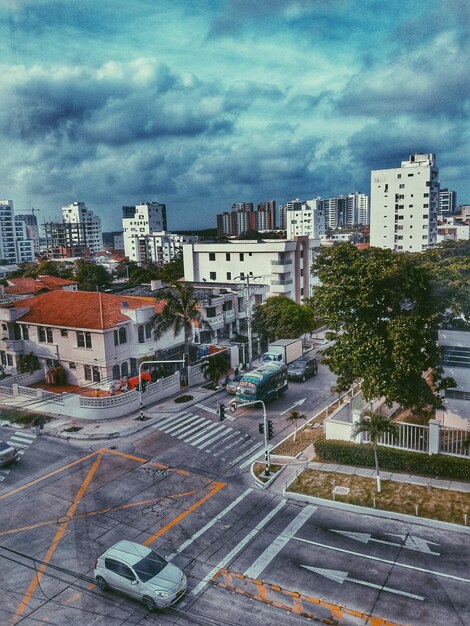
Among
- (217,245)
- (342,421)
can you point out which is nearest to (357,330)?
(342,421)

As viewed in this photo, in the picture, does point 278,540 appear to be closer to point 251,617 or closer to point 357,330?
point 251,617

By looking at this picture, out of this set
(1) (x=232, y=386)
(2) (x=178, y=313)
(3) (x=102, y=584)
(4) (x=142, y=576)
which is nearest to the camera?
(4) (x=142, y=576)

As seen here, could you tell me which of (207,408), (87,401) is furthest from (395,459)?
(87,401)

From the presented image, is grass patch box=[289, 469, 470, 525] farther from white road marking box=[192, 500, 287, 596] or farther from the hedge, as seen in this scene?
white road marking box=[192, 500, 287, 596]

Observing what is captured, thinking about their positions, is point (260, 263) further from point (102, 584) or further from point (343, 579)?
point (102, 584)

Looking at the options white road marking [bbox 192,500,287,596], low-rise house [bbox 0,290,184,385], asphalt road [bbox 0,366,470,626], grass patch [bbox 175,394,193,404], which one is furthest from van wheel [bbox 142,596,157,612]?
low-rise house [bbox 0,290,184,385]
